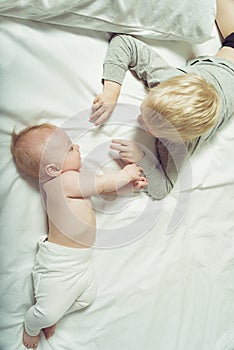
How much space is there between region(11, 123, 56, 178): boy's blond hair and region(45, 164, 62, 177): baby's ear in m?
0.02

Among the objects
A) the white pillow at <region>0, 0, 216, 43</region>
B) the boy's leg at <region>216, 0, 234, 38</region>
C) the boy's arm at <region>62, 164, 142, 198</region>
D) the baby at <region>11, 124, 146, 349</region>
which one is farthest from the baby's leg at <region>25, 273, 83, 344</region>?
the boy's leg at <region>216, 0, 234, 38</region>

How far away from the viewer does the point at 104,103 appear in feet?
3.23

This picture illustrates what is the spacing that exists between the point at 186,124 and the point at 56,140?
24cm

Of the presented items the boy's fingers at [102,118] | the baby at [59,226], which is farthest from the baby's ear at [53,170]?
the boy's fingers at [102,118]

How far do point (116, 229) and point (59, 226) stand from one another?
0.14 metres

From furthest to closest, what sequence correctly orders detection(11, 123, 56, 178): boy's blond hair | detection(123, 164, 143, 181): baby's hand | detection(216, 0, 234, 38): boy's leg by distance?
1. detection(216, 0, 234, 38): boy's leg
2. detection(123, 164, 143, 181): baby's hand
3. detection(11, 123, 56, 178): boy's blond hair

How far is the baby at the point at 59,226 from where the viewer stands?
886mm

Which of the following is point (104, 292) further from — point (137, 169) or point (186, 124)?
point (186, 124)

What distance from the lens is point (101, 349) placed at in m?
0.93

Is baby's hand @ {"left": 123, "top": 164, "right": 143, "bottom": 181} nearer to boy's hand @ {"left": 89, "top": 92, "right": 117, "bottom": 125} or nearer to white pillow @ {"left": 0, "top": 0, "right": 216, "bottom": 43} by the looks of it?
boy's hand @ {"left": 89, "top": 92, "right": 117, "bottom": 125}

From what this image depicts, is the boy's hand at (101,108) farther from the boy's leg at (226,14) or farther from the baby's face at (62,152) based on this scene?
the boy's leg at (226,14)

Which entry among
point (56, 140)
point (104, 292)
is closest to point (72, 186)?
point (56, 140)

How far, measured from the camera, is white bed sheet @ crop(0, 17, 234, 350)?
91 cm

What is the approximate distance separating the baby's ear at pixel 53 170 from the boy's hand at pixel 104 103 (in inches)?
5.5
